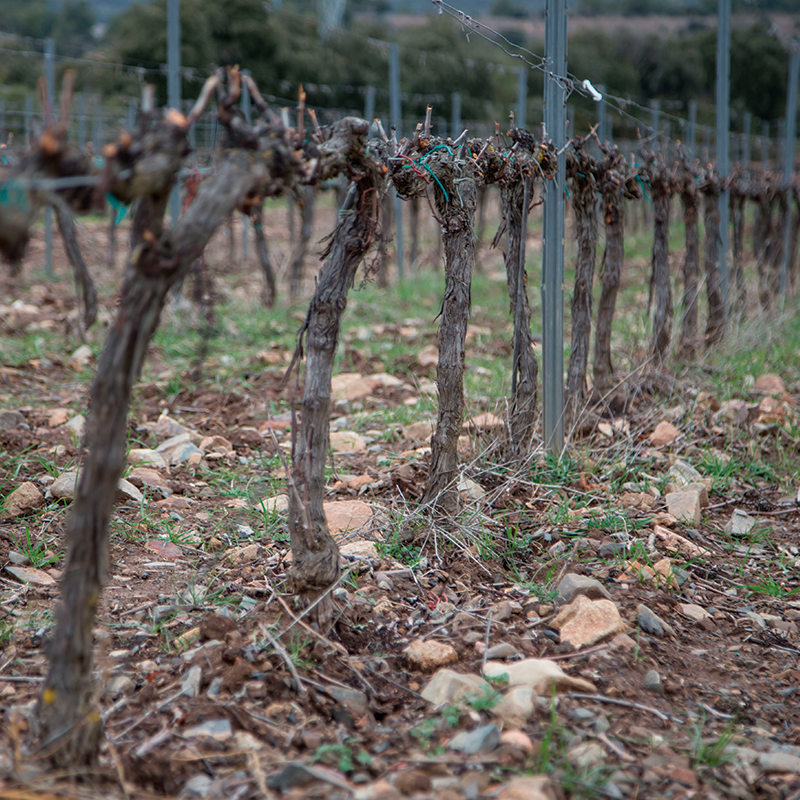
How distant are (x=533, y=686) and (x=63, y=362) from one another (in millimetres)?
4776

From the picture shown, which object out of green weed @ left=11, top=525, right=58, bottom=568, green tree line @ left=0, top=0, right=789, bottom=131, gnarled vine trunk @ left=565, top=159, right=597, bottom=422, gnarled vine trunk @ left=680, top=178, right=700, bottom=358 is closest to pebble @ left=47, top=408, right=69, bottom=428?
green weed @ left=11, top=525, right=58, bottom=568

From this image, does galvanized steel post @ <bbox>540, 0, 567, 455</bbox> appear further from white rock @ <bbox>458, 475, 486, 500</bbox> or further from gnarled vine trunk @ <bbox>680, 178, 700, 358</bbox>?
gnarled vine trunk @ <bbox>680, 178, 700, 358</bbox>

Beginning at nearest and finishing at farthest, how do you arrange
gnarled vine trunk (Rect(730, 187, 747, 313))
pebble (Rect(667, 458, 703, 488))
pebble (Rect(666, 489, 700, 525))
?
pebble (Rect(666, 489, 700, 525)), pebble (Rect(667, 458, 703, 488)), gnarled vine trunk (Rect(730, 187, 747, 313))

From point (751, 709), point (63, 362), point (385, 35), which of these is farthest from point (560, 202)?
point (385, 35)

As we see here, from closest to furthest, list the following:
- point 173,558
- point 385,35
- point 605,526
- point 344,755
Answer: point 344,755 → point 173,558 → point 605,526 → point 385,35

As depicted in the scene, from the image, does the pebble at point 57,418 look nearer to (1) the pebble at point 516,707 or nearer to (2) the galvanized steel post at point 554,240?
(2) the galvanized steel post at point 554,240

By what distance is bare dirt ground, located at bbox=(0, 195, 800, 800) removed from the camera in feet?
5.67

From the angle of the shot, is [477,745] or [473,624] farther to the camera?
[473,624]

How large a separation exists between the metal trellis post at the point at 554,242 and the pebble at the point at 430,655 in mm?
1741

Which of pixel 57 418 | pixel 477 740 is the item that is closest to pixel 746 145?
pixel 57 418

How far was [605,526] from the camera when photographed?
127 inches

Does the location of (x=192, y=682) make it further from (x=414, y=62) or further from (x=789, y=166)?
(x=414, y=62)

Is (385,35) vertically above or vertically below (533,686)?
above

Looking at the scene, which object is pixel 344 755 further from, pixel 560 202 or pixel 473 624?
pixel 560 202
